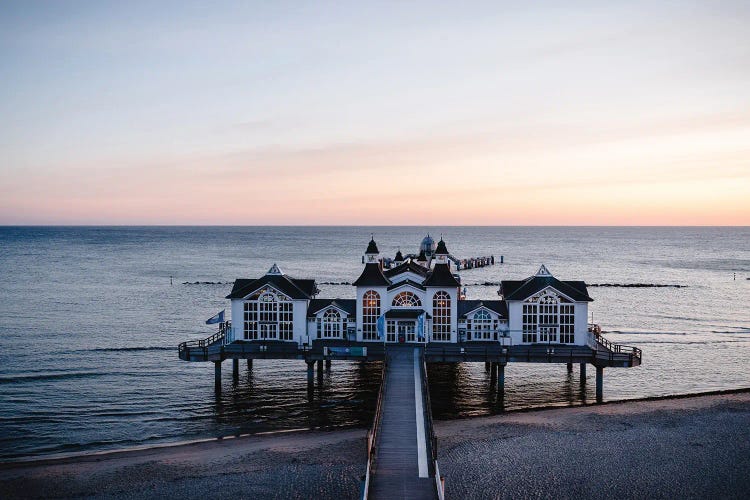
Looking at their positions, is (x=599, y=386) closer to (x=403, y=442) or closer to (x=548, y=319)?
(x=548, y=319)

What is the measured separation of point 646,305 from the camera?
83.7 meters

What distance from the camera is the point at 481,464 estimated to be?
30.1 m

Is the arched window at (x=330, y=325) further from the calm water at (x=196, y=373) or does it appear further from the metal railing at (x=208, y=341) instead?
the metal railing at (x=208, y=341)

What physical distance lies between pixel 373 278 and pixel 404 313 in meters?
3.12

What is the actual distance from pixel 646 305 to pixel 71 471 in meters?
71.8

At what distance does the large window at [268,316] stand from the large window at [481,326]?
39.1ft

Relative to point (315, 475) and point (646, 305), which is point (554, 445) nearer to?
point (315, 475)

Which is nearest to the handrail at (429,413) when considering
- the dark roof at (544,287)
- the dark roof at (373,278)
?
the dark roof at (373,278)

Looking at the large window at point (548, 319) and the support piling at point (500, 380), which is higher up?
the large window at point (548, 319)

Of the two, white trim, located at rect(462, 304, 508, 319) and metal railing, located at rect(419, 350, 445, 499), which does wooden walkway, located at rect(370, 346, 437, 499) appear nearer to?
metal railing, located at rect(419, 350, 445, 499)

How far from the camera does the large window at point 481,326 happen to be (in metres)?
44.4

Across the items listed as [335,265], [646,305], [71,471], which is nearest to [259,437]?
[71,471]

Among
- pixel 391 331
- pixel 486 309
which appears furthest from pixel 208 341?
pixel 486 309

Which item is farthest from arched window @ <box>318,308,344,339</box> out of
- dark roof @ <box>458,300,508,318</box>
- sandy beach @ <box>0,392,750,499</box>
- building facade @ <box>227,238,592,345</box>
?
sandy beach @ <box>0,392,750,499</box>
